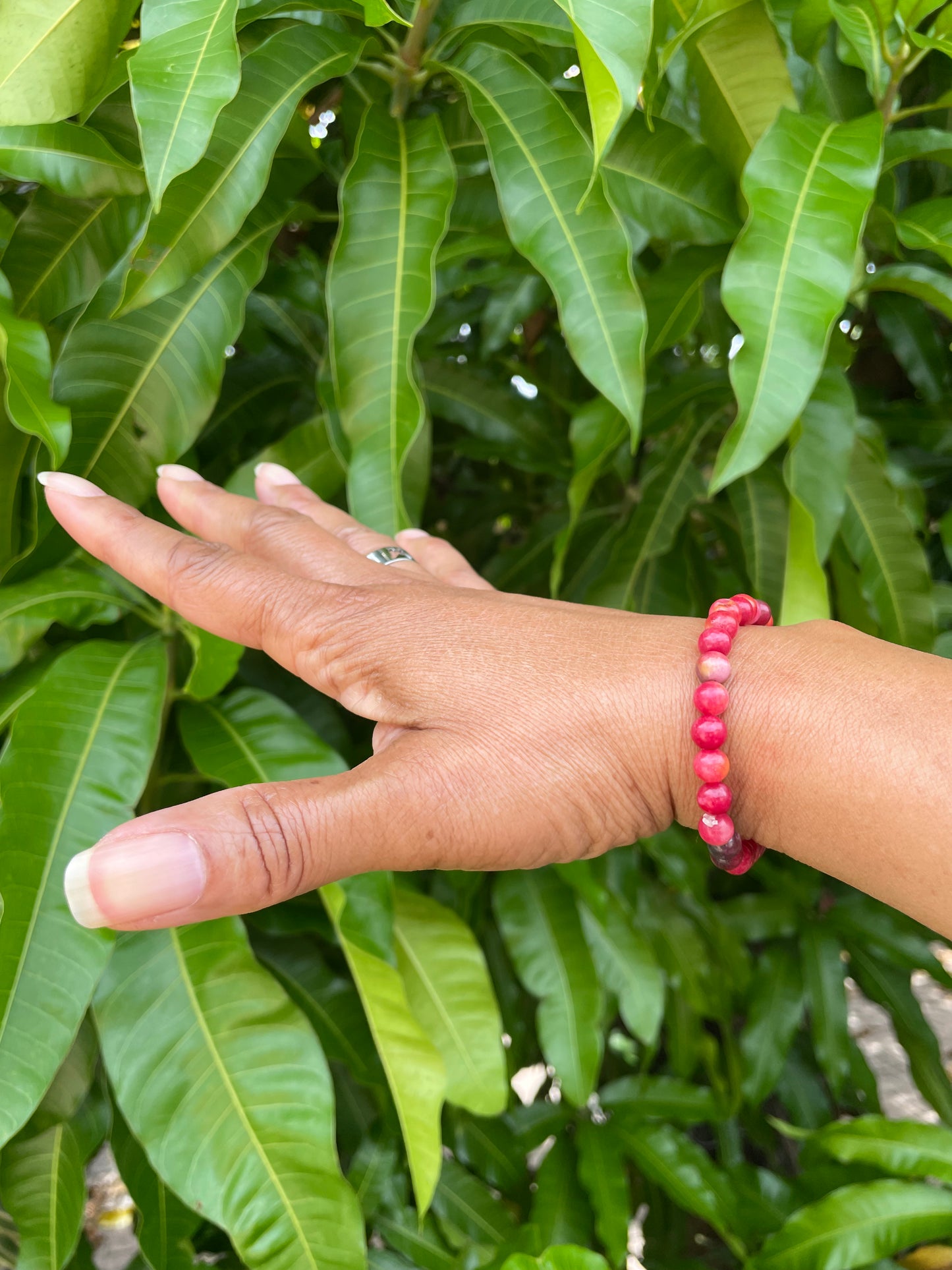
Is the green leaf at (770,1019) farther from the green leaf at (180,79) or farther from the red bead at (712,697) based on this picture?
the green leaf at (180,79)

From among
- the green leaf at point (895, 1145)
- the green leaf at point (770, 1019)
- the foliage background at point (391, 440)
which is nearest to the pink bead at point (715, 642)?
the foliage background at point (391, 440)

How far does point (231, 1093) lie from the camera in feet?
2.36

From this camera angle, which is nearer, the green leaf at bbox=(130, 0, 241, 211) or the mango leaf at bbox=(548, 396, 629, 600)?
the green leaf at bbox=(130, 0, 241, 211)

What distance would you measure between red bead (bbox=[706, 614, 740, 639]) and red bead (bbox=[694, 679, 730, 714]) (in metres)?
0.04

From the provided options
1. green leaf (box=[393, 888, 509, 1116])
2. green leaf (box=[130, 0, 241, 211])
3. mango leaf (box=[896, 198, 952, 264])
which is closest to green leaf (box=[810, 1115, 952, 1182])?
green leaf (box=[393, 888, 509, 1116])

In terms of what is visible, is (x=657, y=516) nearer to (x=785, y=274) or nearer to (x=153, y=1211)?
(x=785, y=274)

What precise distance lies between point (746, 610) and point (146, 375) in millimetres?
500

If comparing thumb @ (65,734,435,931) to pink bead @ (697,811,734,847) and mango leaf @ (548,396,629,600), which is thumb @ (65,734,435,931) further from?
mango leaf @ (548,396,629,600)

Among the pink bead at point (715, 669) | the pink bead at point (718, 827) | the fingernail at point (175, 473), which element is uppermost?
the fingernail at point (175, 473)

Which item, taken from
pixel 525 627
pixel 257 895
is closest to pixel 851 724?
pixel 525 627

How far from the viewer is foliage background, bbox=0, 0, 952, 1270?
66 centimetres

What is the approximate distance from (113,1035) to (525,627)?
0.49 m

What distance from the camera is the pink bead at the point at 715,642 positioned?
0.56 metres

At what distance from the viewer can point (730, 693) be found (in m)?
0.56
